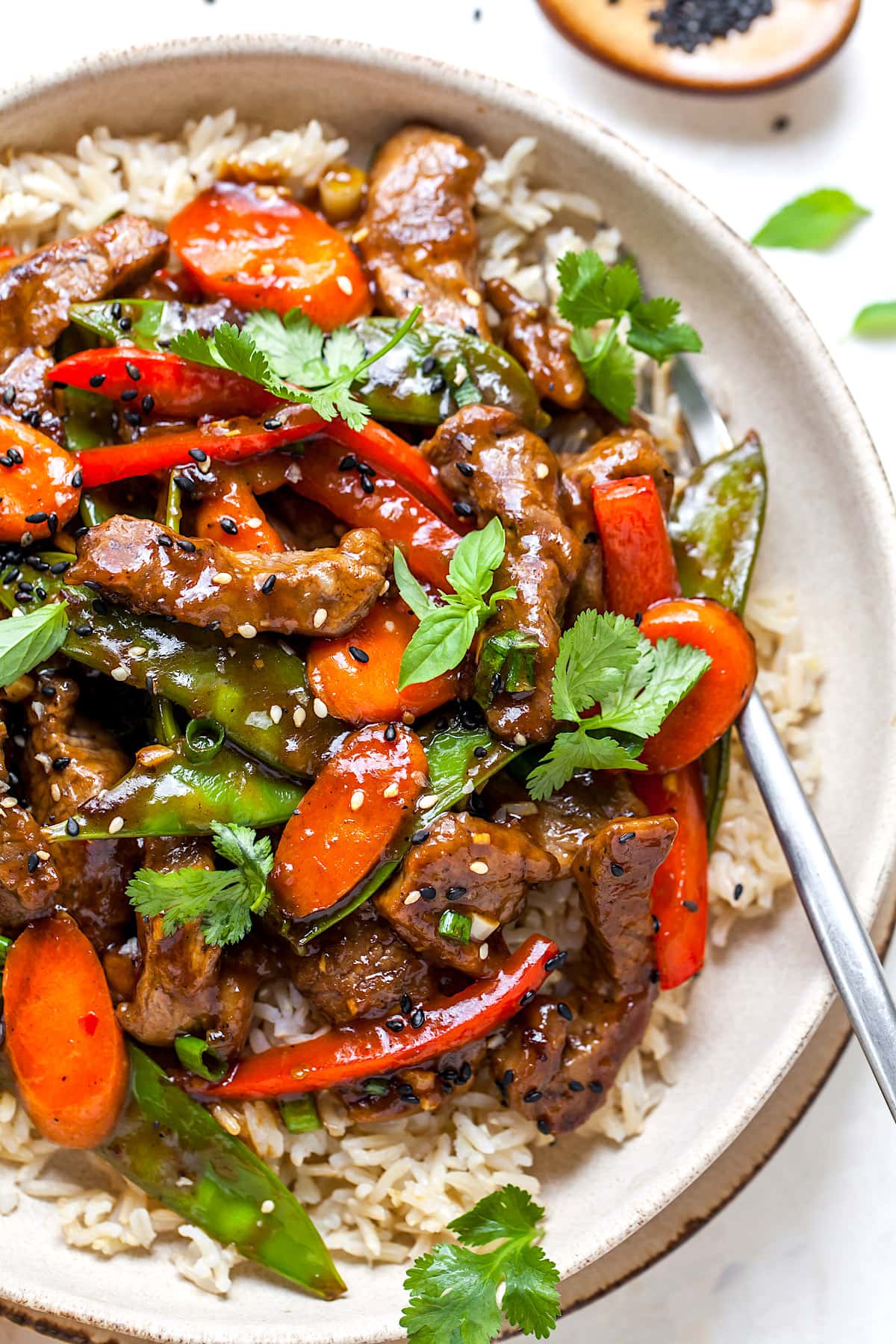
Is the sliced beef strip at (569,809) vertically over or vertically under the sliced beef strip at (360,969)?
over

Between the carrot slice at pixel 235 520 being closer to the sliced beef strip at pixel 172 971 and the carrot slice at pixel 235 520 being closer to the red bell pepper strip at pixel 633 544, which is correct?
the sliced beef strip at pixel 172 971

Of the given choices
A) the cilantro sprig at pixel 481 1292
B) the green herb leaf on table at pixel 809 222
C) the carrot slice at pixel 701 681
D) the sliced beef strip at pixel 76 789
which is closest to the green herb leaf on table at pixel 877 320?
the green herb leaf on table at pixel 809 222

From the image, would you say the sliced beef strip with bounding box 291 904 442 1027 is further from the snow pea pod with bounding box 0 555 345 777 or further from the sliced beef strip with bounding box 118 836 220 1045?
the snow pea pod with bounding box 0 555 345 777

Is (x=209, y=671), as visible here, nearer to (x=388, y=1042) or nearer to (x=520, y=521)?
(x=520, y=521)

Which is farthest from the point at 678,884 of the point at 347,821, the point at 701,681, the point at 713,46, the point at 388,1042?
the point at 713,46

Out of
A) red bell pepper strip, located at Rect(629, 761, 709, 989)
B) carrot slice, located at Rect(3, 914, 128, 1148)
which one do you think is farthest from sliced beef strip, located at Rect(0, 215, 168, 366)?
red bell pepper strip, located at Rect(629, 761, 709, 989)
